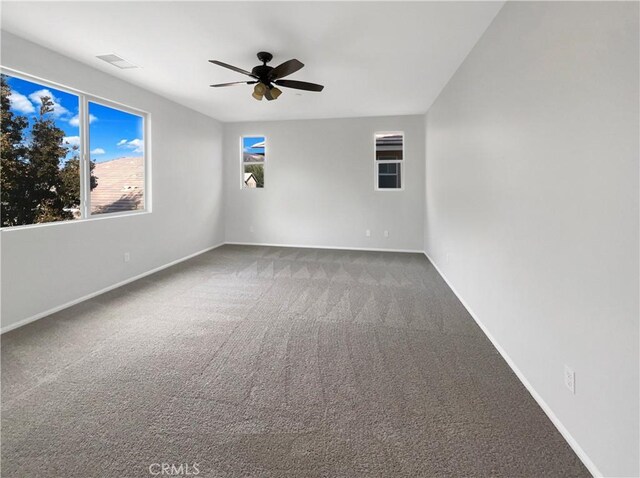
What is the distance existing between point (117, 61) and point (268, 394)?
376 cm

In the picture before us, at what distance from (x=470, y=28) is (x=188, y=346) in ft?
11.6

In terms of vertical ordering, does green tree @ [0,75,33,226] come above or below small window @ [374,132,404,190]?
below

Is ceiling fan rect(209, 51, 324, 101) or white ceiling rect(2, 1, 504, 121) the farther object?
ceiling fan rect(209, 51, 324, 101)

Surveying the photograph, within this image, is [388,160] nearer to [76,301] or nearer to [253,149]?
[253,149]

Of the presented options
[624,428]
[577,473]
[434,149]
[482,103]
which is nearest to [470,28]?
[482,103]

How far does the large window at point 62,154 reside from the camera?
3.04 metres

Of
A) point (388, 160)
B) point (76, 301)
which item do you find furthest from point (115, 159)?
point (388, 160)

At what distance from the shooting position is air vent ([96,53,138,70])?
135 inches

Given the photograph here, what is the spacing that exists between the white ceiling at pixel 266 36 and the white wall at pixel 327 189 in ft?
6.61

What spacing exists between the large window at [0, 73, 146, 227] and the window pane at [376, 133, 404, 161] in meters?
4.16

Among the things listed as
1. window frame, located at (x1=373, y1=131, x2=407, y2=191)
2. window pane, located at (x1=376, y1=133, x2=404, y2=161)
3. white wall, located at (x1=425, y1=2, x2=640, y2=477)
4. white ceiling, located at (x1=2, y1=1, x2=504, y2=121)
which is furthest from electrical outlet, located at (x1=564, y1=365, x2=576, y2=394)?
window pane, located at (x1=376, y1=133, x2=404, y2=161)

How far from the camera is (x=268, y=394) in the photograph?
2.02m

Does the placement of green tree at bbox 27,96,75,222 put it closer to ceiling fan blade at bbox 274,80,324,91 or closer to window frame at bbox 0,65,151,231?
window frame at bbox 0,65,151,231

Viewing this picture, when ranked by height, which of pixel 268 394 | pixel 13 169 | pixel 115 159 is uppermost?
pixel 115 159
